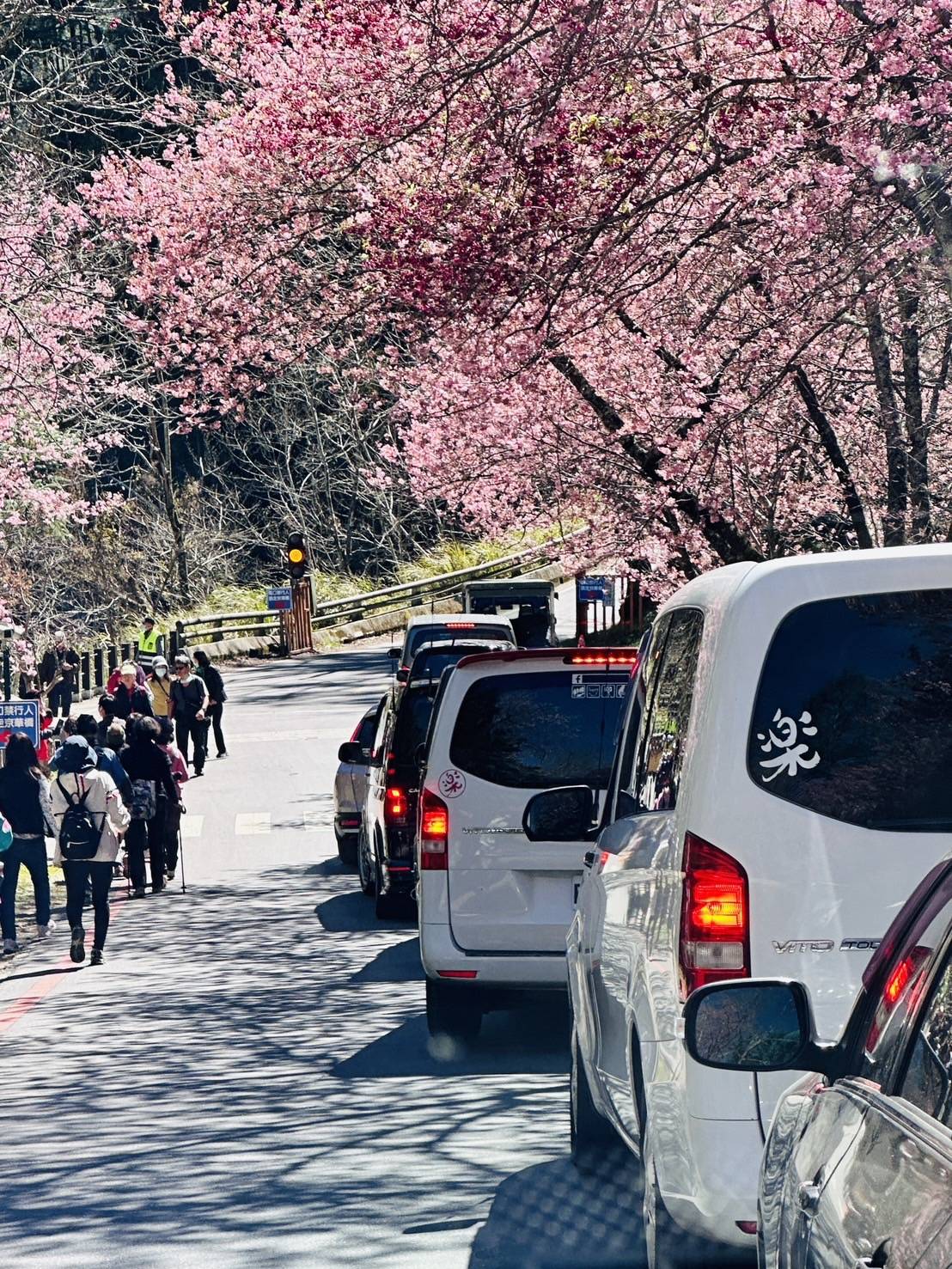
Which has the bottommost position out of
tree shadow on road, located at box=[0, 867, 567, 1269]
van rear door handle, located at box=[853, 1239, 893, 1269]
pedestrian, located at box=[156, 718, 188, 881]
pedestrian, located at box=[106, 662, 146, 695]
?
tree shadow on road, located at box=[0, 867, 567, 1269]

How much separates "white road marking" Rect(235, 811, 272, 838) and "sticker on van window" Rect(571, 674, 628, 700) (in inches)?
560

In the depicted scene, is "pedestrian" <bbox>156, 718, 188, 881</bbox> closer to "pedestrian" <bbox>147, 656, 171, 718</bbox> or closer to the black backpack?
the black backpack

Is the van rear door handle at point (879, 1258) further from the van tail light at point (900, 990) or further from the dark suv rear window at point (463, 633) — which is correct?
the dark suv rear window at point (463, 633)

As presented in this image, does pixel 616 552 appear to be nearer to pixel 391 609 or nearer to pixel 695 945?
pixel 695 945

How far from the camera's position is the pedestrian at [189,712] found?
29.7 metres

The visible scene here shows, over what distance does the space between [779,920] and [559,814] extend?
8.18 feet

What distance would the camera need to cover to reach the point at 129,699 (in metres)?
25.9

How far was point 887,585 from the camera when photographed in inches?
197

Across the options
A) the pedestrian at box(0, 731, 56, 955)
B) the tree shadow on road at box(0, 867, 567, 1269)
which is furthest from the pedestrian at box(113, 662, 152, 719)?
the tree shadow on road at box(0, 867, 567, 1269)

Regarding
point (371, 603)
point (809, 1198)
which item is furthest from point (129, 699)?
point (371, 603)

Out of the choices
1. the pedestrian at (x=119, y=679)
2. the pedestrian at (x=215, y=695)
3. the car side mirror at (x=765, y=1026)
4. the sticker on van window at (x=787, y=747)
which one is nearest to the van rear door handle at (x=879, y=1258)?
the car side mirror at (x=765, y=1026)

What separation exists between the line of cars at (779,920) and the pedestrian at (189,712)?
2242cm

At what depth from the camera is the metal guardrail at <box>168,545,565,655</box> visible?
53.0 metres

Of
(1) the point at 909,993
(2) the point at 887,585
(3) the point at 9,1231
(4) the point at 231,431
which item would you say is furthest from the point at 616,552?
(4) the point at 231,431
